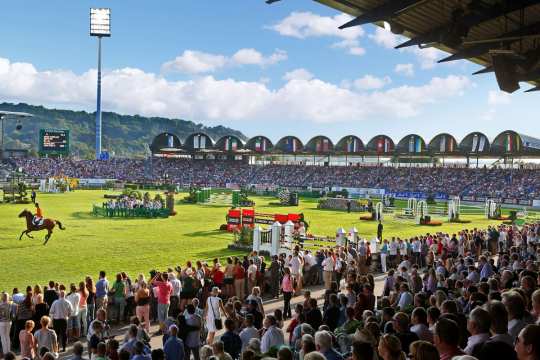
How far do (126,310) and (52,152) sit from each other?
77345mm

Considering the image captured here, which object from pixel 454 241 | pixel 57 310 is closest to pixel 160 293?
pixel 57 310

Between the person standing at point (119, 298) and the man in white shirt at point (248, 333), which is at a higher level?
the man in white shirt at point (248, 333)

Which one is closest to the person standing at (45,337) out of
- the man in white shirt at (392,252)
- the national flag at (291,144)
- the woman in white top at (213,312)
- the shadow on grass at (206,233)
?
the woman in white top at (213,312)

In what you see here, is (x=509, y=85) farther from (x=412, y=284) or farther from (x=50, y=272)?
(x=50, y=272)

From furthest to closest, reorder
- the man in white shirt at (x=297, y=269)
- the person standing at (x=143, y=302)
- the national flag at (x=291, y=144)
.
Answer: the national flag at (x=291, y=144) < the man in white shirt at (x=297, y=269) < the person standing at (x=143, y=302)

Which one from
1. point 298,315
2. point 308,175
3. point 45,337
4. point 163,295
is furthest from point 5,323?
point 308,175

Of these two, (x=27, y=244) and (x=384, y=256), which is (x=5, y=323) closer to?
(x=384, y=256)

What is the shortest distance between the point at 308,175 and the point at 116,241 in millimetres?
60084

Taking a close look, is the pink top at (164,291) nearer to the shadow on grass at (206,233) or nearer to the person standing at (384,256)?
the person standing at (384,256)

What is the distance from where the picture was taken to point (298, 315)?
8516mm

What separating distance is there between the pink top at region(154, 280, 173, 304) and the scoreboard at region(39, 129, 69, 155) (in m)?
77.9

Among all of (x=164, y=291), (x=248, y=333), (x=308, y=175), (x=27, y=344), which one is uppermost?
(x=308, y=175)

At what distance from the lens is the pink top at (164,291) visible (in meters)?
11.9

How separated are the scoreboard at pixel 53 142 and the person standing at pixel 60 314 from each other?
258 feet
